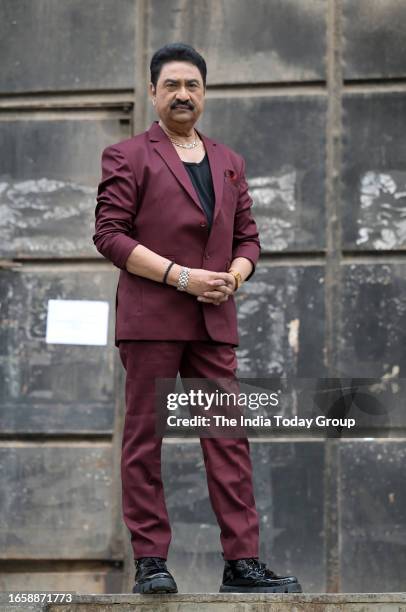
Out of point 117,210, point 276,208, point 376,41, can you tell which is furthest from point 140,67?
point 117,210

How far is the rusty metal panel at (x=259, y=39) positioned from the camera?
19.7 feet

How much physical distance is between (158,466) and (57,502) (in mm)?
1990

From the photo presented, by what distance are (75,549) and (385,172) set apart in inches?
98.4

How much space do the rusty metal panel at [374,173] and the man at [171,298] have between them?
1829 millimetres

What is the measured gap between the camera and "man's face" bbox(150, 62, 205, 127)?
4.11 m

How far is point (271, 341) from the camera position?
5.87 metres

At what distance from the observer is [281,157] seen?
19.6ft

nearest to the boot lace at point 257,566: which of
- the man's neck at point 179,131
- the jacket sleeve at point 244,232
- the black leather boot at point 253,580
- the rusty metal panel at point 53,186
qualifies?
the black leather boot at point 253,580

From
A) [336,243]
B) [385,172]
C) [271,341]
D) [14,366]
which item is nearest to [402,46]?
[385,172]

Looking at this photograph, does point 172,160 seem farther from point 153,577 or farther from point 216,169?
point 153,577

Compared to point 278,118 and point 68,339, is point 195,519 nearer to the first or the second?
point 68,339

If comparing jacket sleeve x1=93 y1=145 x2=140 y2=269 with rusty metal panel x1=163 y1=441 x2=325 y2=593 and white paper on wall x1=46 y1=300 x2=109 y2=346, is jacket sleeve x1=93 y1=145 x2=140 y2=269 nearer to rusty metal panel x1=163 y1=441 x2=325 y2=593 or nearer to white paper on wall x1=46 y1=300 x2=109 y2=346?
white paper on wall x1=46 y1=300 x2=109 y2=346

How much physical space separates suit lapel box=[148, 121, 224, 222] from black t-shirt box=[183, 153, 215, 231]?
0.07ft

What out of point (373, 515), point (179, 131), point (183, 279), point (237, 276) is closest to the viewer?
point (183, 279)
